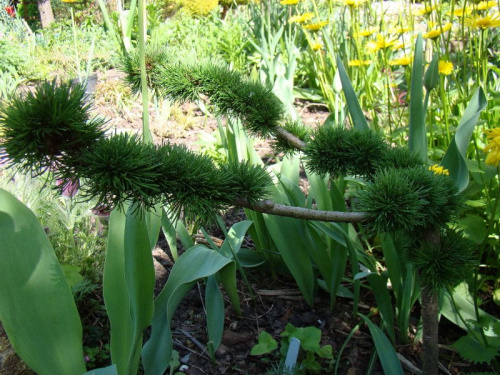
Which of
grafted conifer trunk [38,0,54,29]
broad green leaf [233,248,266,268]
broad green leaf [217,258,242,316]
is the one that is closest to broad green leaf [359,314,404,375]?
broad green leaf [217,258,242,316]

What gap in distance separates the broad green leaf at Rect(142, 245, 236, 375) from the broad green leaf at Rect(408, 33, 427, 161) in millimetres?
600

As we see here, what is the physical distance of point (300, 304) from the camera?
1.63m

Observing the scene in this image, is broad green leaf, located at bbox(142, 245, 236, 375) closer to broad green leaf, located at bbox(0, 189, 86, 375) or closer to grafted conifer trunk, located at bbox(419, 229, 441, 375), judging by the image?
broad green leaf, located at bbox(0, 189, 86, 375)

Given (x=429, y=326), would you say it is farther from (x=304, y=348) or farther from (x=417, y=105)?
(x=417, y=105)

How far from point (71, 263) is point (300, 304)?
2.56 feet

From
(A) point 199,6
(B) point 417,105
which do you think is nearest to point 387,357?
(B) point 417,105

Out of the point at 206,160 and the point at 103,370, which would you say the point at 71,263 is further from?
the point at 206,160

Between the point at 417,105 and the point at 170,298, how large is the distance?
821 millimetres

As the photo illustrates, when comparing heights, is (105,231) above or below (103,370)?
below

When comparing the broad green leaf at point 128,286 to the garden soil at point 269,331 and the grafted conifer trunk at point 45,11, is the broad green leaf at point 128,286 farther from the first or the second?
the grafted conifer trunk at point 45,11

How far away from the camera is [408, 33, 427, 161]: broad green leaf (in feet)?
4.20

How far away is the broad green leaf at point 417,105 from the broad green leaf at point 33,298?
918 mm

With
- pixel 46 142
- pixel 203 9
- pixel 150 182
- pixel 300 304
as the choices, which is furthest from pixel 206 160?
pixel 203 9

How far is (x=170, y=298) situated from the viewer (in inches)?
47.5
